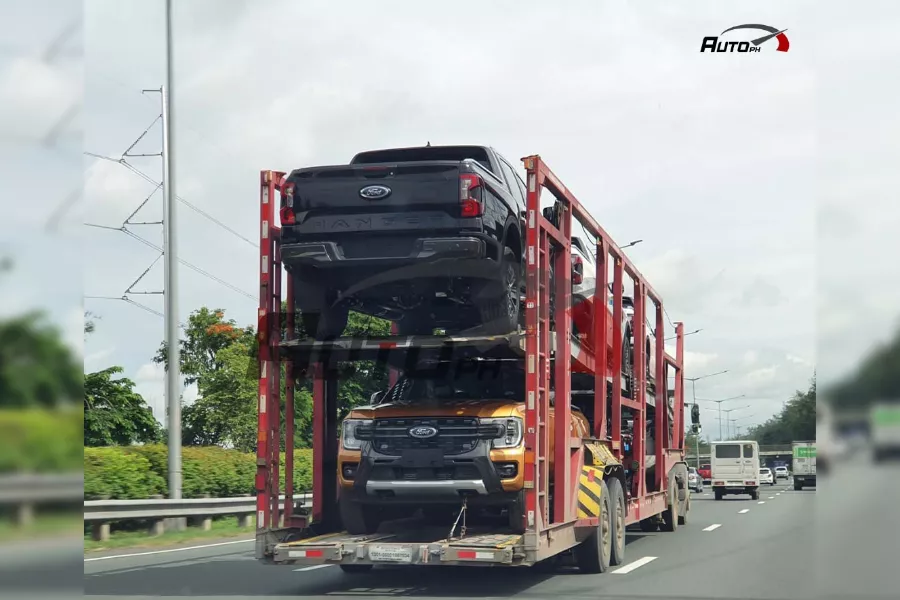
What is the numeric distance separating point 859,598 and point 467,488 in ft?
21.3

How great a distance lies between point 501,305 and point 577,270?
253 cm

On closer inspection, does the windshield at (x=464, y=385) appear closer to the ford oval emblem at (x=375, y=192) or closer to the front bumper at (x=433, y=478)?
the front bumper at (x=433, y=478)

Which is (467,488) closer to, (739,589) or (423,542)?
(423,542)

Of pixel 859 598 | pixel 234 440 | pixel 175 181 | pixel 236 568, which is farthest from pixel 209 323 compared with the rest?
pixel 859 598

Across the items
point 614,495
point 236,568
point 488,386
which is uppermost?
point 488,386

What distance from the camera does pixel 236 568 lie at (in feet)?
42.3

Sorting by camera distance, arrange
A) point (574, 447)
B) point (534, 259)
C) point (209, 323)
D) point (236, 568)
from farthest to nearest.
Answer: point (209, 323) < point (236, 568) < point (574, 447) < point (534, 259)

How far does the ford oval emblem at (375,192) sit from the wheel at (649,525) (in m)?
10.6

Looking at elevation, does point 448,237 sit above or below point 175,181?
below

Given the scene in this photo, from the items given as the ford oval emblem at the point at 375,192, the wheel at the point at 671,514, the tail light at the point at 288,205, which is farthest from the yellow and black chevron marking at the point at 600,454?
the wheel at the point at 671,514

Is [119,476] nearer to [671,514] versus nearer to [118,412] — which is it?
[671,514]

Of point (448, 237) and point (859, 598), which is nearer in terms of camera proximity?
point (859, 598)

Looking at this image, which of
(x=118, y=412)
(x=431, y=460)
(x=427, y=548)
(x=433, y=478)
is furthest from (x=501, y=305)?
(x=118, y=412)

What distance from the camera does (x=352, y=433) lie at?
10750 millimetres
